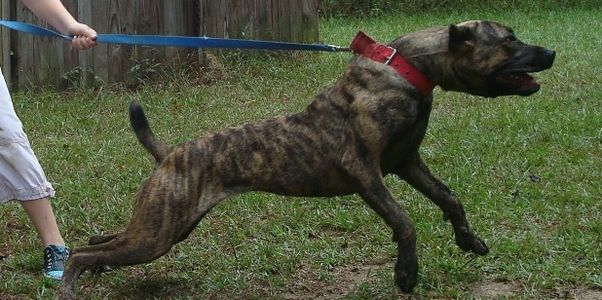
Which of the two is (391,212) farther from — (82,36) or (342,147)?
(82,36)

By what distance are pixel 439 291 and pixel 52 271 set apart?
209 centimetres

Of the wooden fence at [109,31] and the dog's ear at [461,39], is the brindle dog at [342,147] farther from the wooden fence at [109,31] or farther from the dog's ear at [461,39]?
the wooden fence at [109,31]

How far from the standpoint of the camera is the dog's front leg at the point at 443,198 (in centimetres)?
493

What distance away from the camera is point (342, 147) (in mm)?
4562

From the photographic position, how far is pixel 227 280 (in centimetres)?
515

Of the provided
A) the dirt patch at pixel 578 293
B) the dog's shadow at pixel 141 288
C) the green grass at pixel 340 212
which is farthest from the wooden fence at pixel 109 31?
the dirt patch at pixel 578 293

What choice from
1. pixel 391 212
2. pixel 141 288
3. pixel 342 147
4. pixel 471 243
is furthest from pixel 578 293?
pixel 141 288

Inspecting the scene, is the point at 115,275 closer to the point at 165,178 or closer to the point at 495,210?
the point at 165,178

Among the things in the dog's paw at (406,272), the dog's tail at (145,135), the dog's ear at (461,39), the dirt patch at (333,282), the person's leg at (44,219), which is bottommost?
the dirt patch at (333,282)

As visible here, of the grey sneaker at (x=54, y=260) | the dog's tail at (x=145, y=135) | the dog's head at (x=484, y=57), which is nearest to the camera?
the dog's head at (x=484, y=57)

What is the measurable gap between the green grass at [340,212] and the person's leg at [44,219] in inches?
9.3

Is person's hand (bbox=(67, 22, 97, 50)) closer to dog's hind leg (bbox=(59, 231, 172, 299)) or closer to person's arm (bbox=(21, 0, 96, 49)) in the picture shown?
person's arm (bbox=(21, 0, 96, 49))

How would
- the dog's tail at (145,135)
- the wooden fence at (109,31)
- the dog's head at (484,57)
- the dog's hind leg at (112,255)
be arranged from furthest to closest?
1. the wooden fence at (109,31)
2. the dog's tail at (145,135)
3. the dog's hind leg at (112,255)
4. the dog's head at (484,57)

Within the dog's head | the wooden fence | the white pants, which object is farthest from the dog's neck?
the wooden fence
